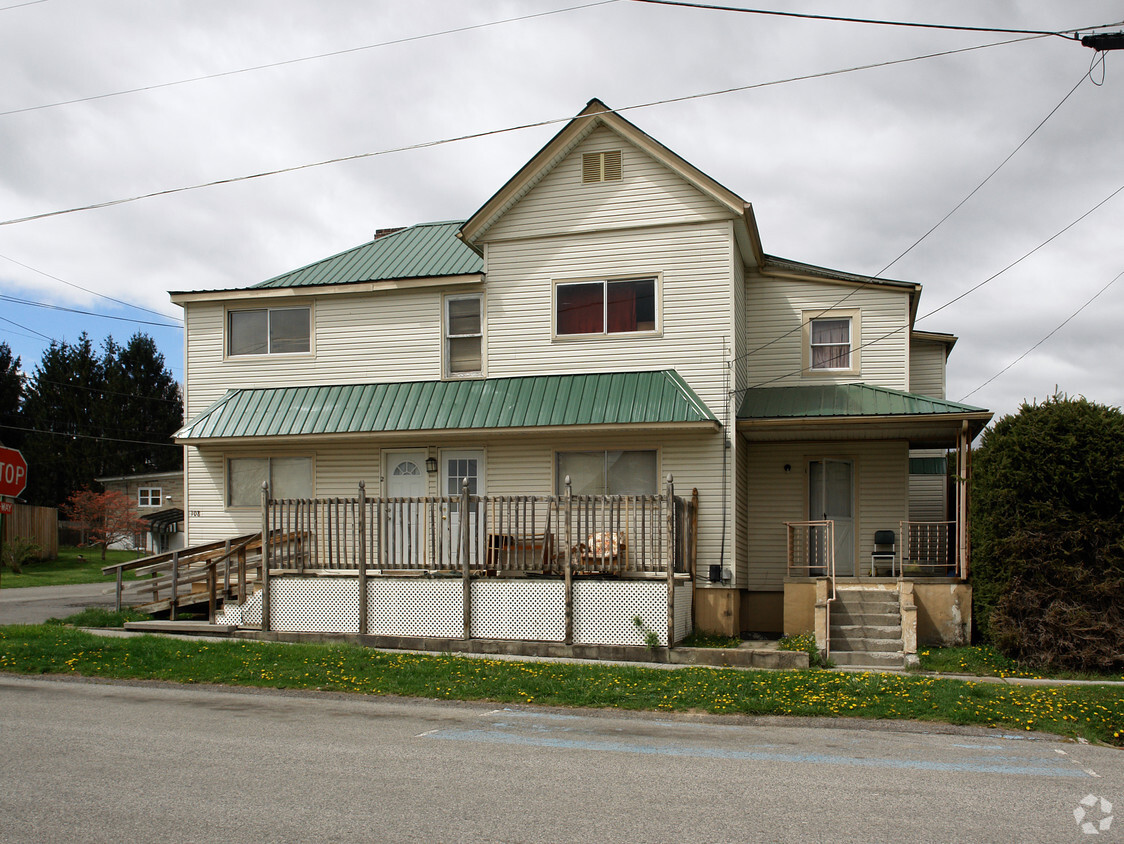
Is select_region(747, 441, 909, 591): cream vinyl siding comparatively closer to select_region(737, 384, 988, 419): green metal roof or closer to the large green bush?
select_region(737, 384, 988, 419): green metal roof

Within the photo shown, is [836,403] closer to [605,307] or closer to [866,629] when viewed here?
[866,629]

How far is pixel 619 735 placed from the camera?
9.37m

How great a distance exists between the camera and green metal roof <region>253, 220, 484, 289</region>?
19.8 metres

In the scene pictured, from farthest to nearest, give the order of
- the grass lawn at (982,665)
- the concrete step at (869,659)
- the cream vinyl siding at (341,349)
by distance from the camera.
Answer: the cream vinyl siding at (341,349) < the concrete step at (869,659) < the grass lawn at (982,665)

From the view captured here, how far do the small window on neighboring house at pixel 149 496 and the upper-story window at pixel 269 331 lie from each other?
35.3 m

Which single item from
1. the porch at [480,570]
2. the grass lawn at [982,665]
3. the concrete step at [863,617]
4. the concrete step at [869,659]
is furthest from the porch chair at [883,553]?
the porch at [480,570]

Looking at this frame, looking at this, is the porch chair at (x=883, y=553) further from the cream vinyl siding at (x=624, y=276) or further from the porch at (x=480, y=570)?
the cream vinyl siding at (x=624, y=276)

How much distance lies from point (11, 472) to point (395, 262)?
28.5 feet

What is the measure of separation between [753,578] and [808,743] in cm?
982

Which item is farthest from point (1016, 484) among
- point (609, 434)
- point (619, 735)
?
point (619, 735)

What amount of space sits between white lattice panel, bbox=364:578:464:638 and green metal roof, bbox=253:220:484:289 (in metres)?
6.42

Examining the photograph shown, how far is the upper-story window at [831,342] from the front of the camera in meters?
19.0

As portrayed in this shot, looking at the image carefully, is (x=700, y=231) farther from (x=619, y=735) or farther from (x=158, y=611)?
(x=158, y=611)

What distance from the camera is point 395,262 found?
68.0 ft
